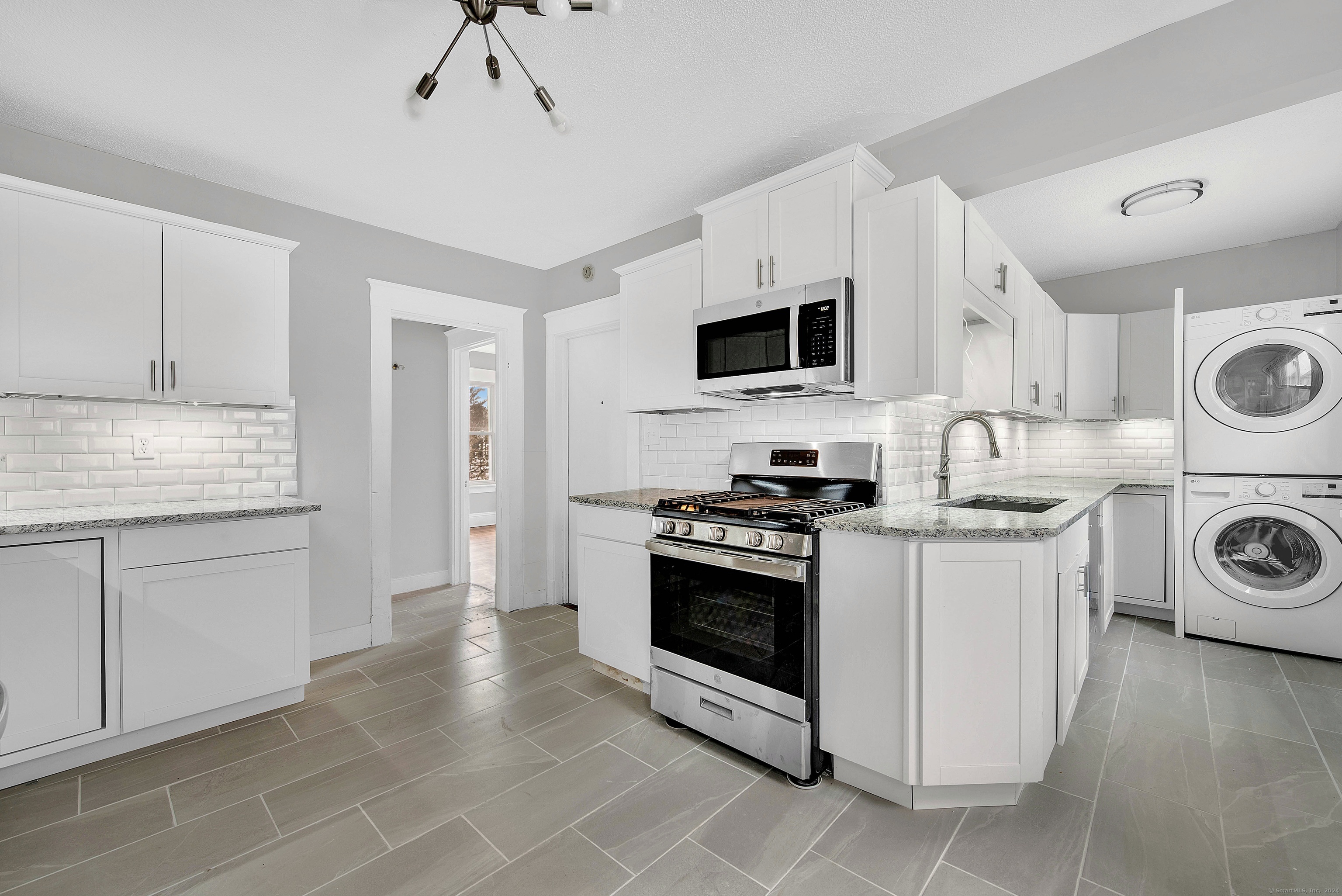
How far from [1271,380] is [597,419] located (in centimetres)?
391

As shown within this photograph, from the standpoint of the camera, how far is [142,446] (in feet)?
8.80

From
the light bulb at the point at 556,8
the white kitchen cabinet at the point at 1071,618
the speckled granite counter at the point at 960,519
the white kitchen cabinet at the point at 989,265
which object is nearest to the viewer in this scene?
the light bulb at the point at 556,8

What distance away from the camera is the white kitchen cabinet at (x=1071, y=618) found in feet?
6.35

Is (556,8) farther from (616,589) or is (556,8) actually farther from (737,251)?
(616,589)

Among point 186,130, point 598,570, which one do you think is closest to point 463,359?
point 186,130

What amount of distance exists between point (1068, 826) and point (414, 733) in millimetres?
2365

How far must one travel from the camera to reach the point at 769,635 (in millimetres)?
2088

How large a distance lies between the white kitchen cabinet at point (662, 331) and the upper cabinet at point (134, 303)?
172 cm

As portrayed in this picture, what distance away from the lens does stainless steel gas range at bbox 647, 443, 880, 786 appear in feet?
6.57

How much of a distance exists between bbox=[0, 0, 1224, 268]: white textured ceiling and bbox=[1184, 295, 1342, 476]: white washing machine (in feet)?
6.74

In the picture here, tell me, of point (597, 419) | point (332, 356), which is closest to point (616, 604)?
point (597, 419)

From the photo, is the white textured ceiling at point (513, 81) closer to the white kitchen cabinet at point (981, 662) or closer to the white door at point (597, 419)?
the white door at point (597, 419)

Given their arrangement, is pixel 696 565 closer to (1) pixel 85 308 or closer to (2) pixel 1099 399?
(1) pixel 85 308

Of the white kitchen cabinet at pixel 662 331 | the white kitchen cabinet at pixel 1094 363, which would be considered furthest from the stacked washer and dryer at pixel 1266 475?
the white kitchen cabinet at pixel 662 331
